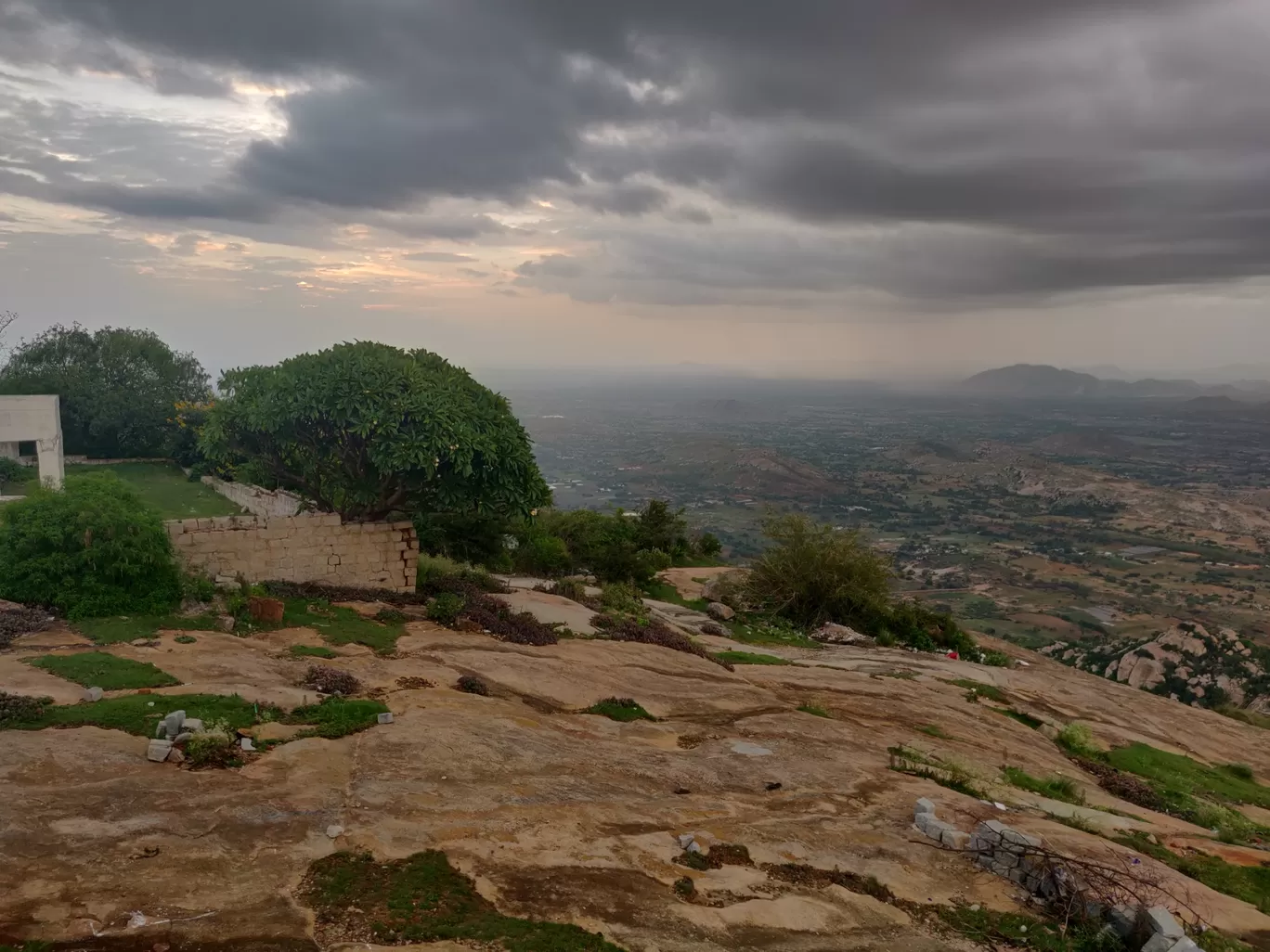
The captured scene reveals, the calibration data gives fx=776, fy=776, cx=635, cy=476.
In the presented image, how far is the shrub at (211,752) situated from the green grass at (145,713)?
391mm

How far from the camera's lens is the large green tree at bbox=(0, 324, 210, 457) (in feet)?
152

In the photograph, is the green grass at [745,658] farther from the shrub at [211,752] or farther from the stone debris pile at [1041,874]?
the shrub at [211,752]

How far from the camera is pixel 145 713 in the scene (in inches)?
376

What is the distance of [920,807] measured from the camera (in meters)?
10.5

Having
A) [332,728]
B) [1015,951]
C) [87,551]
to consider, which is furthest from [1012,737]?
[87,551]

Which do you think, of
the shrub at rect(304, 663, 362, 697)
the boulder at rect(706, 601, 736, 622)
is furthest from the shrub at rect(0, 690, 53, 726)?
the boulder at rect(706, 601, 736, 622)

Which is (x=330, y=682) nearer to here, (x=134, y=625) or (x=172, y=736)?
(x=172, y=736)

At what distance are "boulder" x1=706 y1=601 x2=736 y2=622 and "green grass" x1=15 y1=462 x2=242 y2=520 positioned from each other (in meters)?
18.3

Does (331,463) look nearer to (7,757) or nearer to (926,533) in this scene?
(7,757)

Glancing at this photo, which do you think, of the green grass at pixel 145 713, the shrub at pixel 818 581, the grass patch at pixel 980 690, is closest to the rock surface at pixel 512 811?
the green grass at pixel 145 713

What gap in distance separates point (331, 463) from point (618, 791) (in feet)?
42.4

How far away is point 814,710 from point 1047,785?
13.8 feet

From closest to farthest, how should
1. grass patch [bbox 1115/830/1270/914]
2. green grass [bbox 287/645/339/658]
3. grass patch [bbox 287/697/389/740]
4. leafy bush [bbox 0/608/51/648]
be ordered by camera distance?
grass patch [bbox 287/697/389/740] < grass patch [bbox 1115/830/1270/914] < leafy bush [bbox 0/608/51/648] < green grass [bbox 287/645/339/658]

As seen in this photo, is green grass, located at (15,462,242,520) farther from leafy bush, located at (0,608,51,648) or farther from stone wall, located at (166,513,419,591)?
leafy bush, located at (0,608,51,648)
